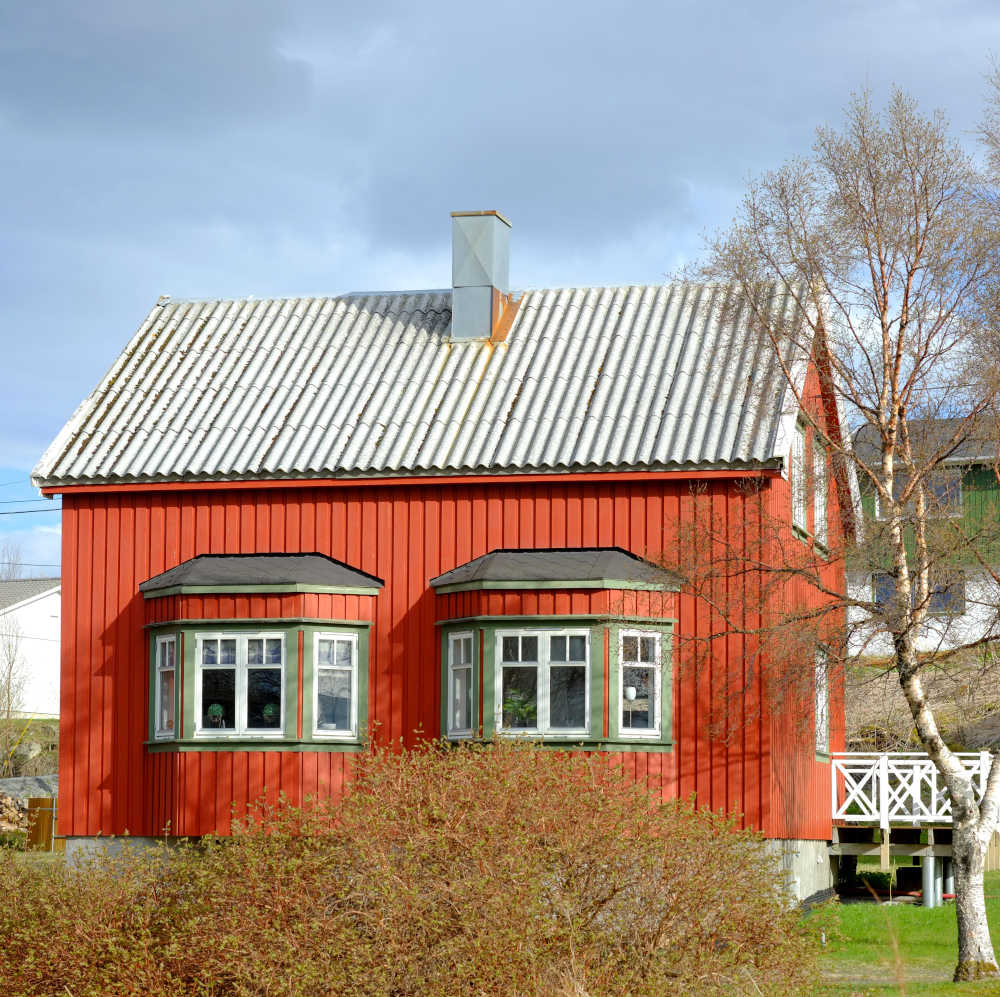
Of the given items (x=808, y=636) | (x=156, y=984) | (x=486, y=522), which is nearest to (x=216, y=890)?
(x=156, y=984)

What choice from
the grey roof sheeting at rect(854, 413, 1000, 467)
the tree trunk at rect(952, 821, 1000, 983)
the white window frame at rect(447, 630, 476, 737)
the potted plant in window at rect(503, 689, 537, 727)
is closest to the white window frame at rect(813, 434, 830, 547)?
the grey roof sheeting at rect(854, 413, 1000, 467)

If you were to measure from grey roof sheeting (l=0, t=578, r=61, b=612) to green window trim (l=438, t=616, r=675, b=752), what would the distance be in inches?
1745

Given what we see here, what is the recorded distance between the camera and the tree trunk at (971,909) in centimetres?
1478

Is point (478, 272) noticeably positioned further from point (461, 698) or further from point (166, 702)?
point (166, 702)

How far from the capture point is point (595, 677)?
17.8m

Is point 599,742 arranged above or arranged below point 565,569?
below

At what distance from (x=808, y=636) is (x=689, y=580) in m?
1.92

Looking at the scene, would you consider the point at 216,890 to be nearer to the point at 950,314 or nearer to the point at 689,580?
the point at 689,580

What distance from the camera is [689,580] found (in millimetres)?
17562

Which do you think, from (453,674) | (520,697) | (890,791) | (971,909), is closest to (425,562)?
(453,674)

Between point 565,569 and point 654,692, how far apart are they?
5.82 feet

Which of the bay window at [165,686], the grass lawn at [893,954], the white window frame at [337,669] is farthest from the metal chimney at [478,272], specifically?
the grass lawn at [893,954]

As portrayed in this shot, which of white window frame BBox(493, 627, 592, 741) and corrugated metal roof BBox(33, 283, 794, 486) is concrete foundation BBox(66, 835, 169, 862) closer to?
corrugated metal roof BBox(33, 283, 794, 486)

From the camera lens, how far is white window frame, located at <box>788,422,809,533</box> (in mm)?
18391
